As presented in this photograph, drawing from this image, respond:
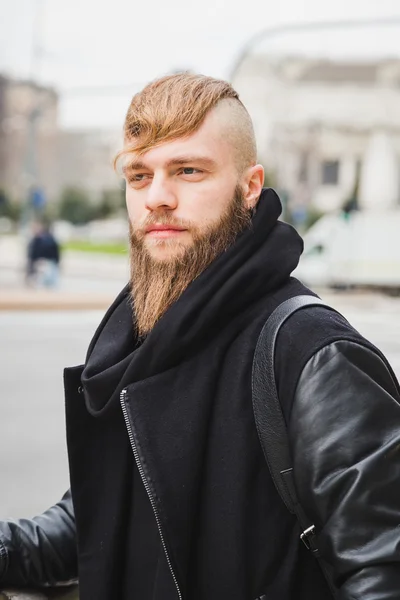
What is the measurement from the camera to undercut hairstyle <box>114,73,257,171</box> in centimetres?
169

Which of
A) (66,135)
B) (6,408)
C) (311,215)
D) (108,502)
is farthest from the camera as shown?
(66,135)

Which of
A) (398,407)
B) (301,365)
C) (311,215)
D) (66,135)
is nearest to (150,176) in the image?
(301,365)

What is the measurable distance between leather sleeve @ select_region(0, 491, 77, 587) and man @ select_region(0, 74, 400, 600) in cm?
2

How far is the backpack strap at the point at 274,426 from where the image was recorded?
1.49 metres

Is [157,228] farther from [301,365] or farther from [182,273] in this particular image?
[301,365]

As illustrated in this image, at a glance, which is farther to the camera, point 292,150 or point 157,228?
point 292,150

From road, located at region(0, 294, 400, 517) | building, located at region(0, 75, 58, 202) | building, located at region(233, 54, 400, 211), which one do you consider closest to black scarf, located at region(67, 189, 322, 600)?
road, located at region(0, 294, 400, 517)

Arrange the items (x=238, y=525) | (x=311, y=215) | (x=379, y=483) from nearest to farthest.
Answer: (x=379, y=483), (x=238, y=525), (x=311, y=215)

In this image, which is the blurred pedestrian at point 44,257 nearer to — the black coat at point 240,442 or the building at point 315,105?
the black coat at point 240,442

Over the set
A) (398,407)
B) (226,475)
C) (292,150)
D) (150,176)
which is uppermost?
(150,176)

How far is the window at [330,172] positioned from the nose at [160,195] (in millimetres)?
59327

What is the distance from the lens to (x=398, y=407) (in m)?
1.44

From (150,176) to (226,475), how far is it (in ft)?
1.94

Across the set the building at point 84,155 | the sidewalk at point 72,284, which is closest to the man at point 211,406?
the sidewalk at point 72,284
